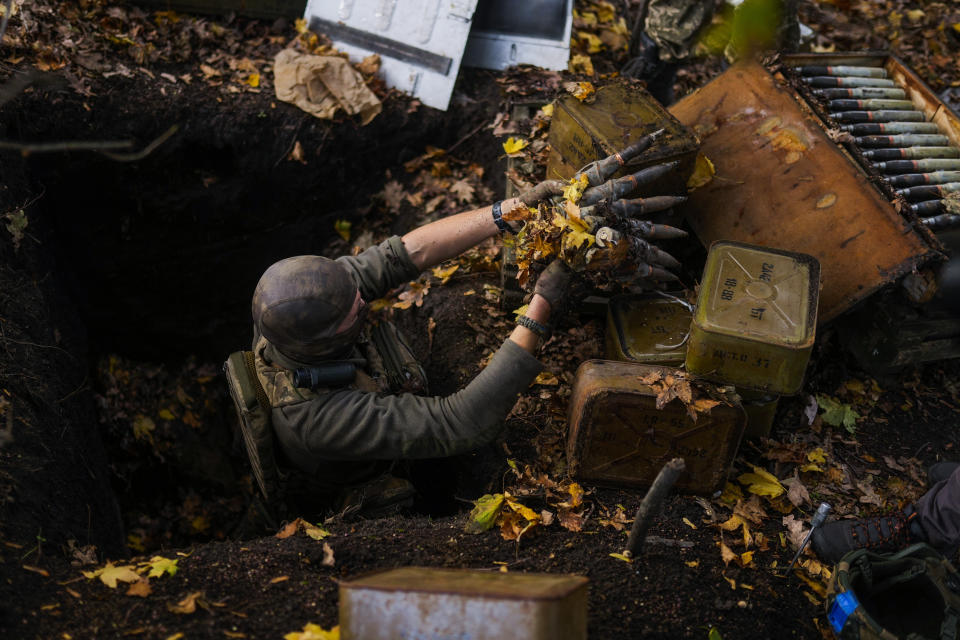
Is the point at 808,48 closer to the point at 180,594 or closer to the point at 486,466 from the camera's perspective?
the point at 486,466

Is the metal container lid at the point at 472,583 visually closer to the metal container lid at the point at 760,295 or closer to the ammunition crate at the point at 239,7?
the metal container lid at the point at 760,295

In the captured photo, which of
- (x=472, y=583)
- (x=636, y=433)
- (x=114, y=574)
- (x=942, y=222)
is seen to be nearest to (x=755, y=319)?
(x=636, y=433)

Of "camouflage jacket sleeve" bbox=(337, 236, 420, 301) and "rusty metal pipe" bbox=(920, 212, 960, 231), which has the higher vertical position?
"rusty metal pipe" bbox=(920, 212, 960, 231)

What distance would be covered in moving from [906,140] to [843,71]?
79 cm

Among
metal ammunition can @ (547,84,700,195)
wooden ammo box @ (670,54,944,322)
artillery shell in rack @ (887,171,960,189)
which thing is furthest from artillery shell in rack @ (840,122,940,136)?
metal ammunition can @ (547,84,700,195)

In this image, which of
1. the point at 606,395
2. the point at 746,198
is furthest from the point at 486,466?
the point at 746,198

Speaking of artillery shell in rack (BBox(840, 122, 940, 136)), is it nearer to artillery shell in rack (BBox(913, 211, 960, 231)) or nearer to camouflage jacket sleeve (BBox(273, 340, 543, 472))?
artillery shell in rack (BBox(913, 211, 960, 231))

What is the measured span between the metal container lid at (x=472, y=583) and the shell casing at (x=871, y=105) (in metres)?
4.24

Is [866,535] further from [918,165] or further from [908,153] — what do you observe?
[908,153]

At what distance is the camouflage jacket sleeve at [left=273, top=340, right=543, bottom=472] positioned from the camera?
12.4ft

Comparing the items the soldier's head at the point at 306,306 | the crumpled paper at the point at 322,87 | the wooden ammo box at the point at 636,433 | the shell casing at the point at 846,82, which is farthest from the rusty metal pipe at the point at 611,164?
the crumpled paper at the point at 322,87

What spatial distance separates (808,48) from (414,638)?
703cm

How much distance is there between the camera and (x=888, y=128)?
5227 millimetres

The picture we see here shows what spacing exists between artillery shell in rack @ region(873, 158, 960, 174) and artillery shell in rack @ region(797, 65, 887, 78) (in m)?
0.95
